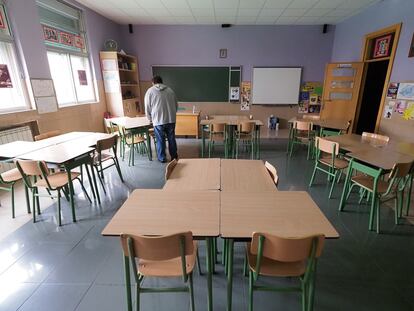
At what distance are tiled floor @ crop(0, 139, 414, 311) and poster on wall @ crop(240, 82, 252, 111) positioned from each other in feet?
15.1

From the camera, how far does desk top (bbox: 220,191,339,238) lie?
4.31ft

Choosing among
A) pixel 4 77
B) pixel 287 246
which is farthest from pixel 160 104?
pixel 287 246

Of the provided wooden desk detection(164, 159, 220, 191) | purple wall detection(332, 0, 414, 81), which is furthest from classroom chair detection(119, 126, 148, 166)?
purple wall detection(332, 0, 414, 81)

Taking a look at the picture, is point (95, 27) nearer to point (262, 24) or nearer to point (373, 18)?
point (262, 24)

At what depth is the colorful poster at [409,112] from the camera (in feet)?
12.4

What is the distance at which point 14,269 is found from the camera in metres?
1.96

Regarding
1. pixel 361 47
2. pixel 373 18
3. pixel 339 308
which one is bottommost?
pixel 339 308

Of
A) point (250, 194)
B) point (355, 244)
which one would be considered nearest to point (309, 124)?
point (355, 244)

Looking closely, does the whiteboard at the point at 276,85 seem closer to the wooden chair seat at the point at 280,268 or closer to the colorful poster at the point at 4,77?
the colorful poster at the point at 4,77

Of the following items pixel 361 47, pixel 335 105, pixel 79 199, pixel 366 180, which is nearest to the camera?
pixel 366 180

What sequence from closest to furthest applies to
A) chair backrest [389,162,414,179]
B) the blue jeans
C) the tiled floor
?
the tiled floor
chair backrest [389,162,414,179]
the blue jeans

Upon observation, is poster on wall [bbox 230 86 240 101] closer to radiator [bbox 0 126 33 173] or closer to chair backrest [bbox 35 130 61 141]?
chair backrest [bbox 35 130 61 141]

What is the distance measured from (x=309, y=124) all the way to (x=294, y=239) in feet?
12.6

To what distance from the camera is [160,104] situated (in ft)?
13.8
